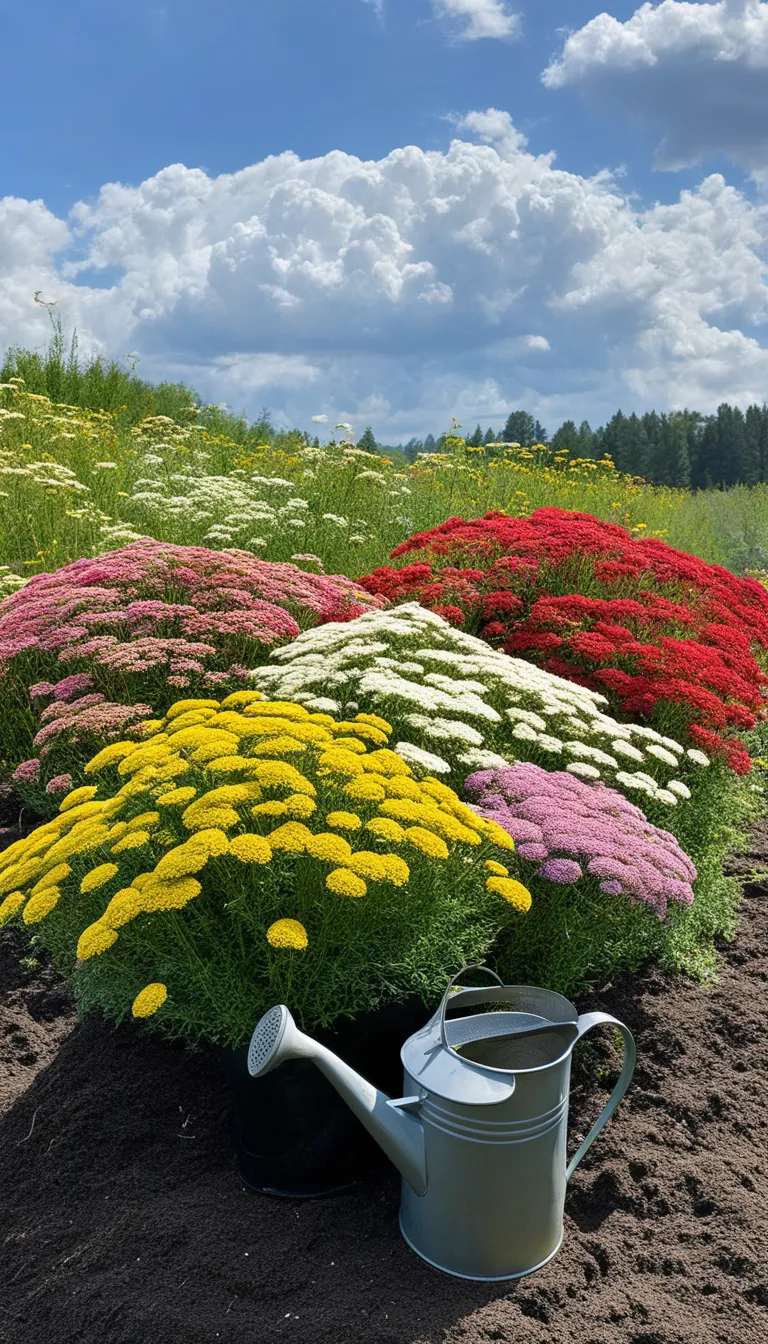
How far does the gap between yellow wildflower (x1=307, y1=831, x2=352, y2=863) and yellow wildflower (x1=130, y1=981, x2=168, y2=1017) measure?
55 cm

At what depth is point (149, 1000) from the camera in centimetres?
267

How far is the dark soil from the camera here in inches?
97.8

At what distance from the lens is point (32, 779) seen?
4.98 meters

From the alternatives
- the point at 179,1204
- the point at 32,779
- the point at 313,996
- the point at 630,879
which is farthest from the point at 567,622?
the point at 179,1204

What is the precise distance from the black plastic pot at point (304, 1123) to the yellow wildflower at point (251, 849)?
62 centimetres

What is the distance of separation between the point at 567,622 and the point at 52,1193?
158 inches

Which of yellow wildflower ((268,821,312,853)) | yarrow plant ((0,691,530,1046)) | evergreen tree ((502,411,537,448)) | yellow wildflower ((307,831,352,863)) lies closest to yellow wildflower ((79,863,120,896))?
yarrow plant ((0,691,530,1046))

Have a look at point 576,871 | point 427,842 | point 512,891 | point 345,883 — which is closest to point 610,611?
point 576,871

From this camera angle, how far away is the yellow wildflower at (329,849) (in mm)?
2699

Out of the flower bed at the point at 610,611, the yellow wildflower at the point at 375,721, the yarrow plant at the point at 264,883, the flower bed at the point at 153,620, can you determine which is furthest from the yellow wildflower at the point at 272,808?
the flower bed at the point at 610,611

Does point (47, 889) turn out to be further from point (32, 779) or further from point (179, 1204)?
point (32, 779)

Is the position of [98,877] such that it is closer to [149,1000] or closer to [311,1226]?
[149,1000]

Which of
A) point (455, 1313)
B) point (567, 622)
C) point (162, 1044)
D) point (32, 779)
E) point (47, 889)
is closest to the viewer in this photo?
point (455, 1313)

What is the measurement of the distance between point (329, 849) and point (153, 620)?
3103mm
